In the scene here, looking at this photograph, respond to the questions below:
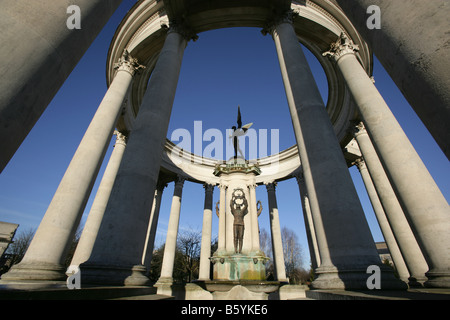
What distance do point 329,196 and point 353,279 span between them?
383 cm

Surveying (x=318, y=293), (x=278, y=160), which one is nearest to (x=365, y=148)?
(x=278, y=160)

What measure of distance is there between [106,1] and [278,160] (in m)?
44.1

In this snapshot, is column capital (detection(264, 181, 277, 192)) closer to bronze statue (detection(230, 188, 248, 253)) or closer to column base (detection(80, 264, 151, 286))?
bronze statue (detection(230, 188, 248, 253))

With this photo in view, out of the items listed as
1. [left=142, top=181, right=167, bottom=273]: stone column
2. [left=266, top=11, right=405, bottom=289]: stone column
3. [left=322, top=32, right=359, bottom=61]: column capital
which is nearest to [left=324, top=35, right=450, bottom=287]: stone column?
[left=322, top=32, right=359, bottom=61]: column capital

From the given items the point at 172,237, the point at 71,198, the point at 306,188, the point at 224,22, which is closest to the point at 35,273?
the point at 71,198

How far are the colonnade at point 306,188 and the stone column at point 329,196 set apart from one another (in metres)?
0.05

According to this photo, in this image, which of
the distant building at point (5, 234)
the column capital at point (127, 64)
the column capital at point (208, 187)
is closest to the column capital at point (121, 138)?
the column capital at point (127, 64)

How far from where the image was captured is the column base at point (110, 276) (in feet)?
28.6

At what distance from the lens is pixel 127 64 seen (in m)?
23.1

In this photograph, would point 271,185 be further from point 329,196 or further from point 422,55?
point 422,55

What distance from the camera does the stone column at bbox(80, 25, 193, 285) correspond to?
364 inches

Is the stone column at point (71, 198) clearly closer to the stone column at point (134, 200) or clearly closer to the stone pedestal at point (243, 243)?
the stone column at point (134, 200)

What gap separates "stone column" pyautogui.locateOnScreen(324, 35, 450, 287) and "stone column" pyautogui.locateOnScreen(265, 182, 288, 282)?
27.6 m
